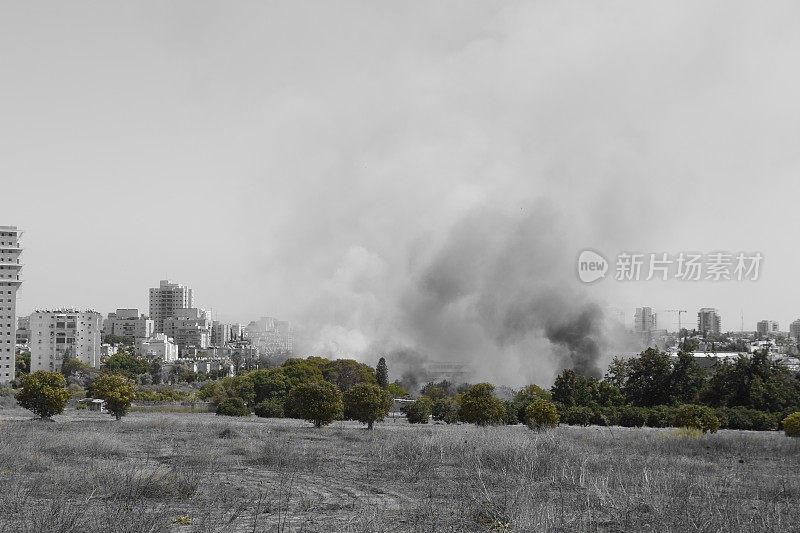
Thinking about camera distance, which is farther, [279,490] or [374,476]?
[374,476]

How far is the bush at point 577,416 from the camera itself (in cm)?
4728

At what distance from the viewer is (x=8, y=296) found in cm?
9219

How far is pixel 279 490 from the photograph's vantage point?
15.5 m

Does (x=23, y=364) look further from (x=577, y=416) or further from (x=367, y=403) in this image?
(x=577, y=416)

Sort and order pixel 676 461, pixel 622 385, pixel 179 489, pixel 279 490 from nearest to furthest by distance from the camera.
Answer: pixel 179 489, pixel 279 490, pixel 676 461, pixel 622 385

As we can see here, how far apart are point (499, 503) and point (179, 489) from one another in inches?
248

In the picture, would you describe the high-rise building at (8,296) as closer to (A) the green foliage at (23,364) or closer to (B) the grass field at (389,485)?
(A) the green foliage at (23,364)

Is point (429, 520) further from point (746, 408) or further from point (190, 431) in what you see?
point (746, 408)

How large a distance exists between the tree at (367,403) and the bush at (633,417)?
18.2m

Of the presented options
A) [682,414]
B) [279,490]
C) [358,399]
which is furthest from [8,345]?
[279,490]

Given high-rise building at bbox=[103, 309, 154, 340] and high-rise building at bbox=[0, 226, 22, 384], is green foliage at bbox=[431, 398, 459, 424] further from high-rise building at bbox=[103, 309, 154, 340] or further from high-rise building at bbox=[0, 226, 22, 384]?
high-rise building at bbox=[103, 309, 154, 340]

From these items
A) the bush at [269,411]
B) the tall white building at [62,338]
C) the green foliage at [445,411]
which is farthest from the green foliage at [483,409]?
the tall white building at [62,338]

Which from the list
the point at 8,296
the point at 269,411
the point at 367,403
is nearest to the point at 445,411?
the point at 367,403

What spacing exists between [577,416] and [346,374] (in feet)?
84.5
